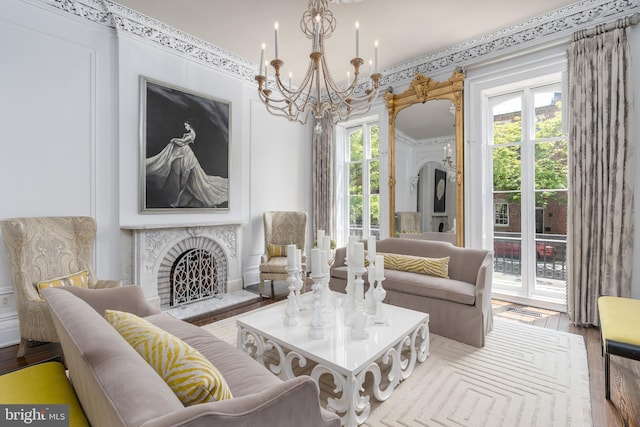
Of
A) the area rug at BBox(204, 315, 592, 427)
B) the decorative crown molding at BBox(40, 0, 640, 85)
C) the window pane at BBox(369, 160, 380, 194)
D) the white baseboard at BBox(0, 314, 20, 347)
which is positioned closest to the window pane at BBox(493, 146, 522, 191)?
the decorative crown molding at BBox(40, 0, 640, 85)

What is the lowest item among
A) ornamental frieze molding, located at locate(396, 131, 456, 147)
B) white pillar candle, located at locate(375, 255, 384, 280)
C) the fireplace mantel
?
white pillar candle, located at locate(375, 255, 384, 280)

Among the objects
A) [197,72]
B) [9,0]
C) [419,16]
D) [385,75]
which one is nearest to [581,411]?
[419,16]

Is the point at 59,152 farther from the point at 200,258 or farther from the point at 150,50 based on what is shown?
the point at 200,258

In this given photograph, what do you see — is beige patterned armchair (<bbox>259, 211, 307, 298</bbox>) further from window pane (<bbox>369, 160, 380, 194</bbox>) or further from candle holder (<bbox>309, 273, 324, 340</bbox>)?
candle holder (<bbox>309, 273, 324, 340</bbox>)

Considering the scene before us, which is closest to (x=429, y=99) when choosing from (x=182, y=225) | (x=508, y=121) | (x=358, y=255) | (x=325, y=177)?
(x=508, y=121)

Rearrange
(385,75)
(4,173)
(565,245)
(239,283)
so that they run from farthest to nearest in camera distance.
→ (385,75), (239,283), (565,245), (4,173)

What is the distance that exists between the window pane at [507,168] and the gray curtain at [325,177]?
8.32 feet

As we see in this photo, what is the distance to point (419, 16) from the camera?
10.9 ft

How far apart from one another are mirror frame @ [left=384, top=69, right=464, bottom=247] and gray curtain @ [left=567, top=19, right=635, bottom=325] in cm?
115

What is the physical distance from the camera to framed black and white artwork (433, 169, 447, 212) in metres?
4.27

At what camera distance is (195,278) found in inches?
156

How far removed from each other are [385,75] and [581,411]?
455 cm

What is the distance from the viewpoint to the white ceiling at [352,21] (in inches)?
124

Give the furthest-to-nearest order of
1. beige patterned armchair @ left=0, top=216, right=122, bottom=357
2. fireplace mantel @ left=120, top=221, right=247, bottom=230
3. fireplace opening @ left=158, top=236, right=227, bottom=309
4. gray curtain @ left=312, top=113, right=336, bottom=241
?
gray curtain @ left=312, top=113, right=336, bottom=241 → fireplace opening @ left=158, top=236, right=227, bottom=309 → fireplace mantel @ left=120, top=221, right=247, bottom=230 → beige patterned armchair @ left=0, top=216, right=122, bottom=357
